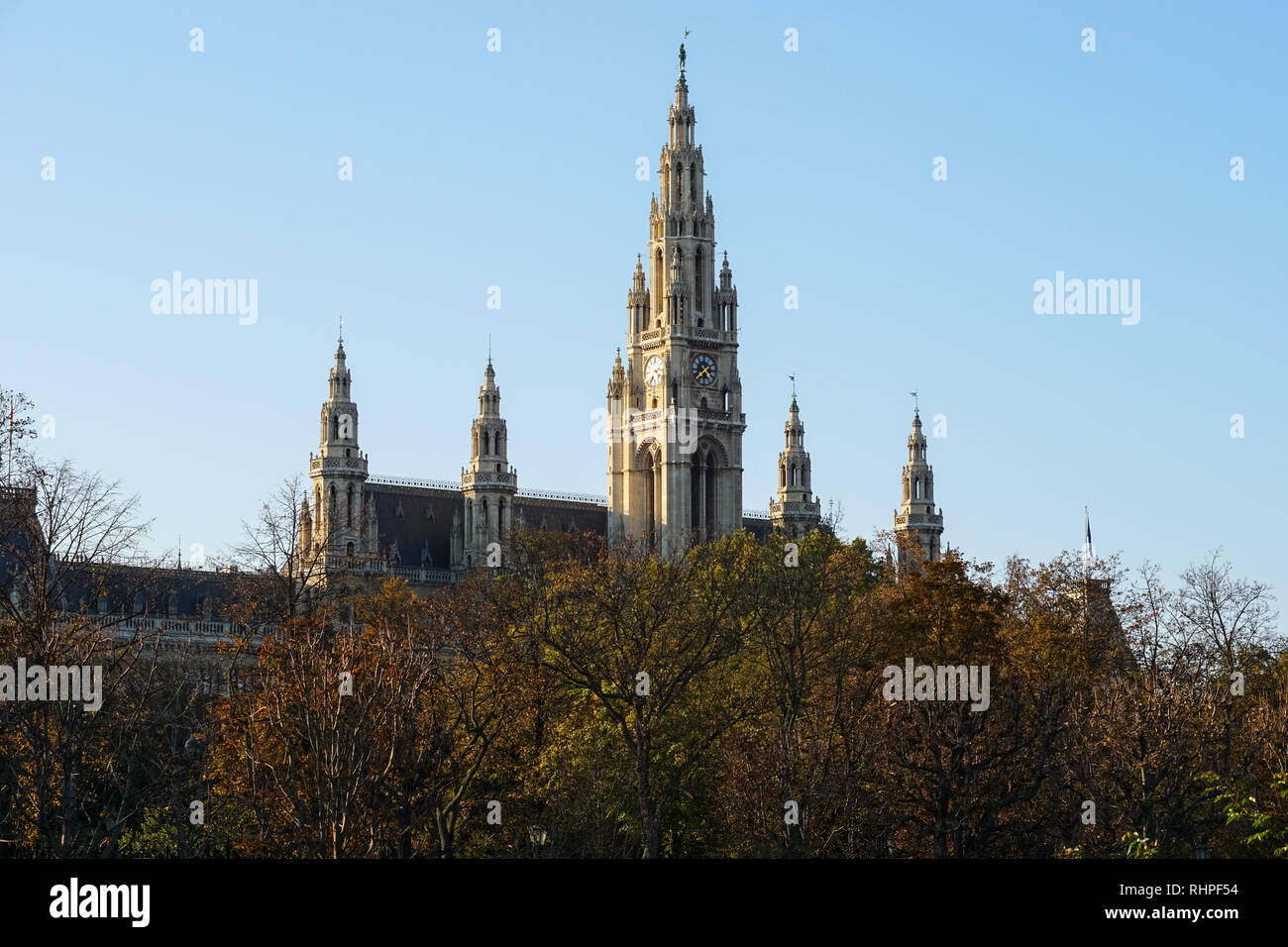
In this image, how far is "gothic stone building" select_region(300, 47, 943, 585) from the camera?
14138 cm

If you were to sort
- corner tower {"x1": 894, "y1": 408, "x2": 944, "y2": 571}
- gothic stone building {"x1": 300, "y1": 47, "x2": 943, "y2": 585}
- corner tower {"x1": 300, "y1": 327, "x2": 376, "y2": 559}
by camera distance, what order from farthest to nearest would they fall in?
1. corner tower {"x1": 894, "y1": 408, "x2": 944, "y2": 571}
2. gothic stone building {"x1": 300, "y1": 47, "x2": 943, "y2": 585}
3. corner tower {"x1": 300, "y1": 327, "x2": 376, "y2": 559}

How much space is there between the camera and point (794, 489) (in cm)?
15512

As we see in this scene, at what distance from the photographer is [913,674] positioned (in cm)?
5688

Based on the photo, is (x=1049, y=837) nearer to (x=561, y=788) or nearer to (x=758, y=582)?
(x=561, y=788)

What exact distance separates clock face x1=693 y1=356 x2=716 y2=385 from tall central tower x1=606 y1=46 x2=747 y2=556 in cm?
7

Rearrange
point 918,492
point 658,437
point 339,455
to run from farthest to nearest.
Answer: point 918,492
point 658,437
point 339,455

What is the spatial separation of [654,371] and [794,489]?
16.3 meters

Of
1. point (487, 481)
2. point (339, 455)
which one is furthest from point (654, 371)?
point (339, 455)

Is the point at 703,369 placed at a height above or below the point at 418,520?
above

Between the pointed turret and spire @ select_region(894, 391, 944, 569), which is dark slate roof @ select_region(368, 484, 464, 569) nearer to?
the pointed turret

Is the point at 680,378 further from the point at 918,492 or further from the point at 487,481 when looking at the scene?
the point at 918,492

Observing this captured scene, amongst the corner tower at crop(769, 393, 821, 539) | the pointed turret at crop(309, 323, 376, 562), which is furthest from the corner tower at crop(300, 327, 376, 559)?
the corner tower at crop(769, 393, 821, 539)
